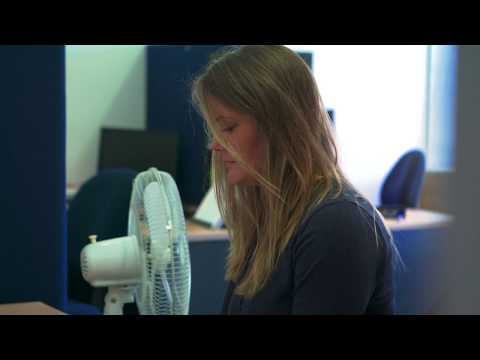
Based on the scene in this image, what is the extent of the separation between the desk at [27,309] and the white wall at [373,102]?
3.21 meters

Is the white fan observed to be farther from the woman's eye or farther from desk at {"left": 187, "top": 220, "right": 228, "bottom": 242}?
desk at {"left": 187, "top": 220, "right": 228, "bottom": 242}

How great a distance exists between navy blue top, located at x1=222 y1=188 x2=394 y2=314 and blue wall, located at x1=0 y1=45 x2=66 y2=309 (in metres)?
0.63

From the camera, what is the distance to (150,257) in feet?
4.50

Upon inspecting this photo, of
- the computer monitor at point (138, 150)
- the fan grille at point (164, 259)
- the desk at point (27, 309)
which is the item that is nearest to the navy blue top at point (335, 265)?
the fan grille at point (164, 259)

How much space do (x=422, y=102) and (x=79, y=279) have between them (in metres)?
3.05

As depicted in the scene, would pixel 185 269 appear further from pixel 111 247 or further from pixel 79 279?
pixel 79 279

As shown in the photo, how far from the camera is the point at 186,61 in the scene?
3.37m

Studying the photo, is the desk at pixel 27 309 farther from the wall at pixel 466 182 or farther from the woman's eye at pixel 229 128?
the wall at pixel 466 182

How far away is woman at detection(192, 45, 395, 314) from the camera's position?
1.02 m

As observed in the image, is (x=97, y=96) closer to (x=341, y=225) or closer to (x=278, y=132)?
(x=278, y=132)

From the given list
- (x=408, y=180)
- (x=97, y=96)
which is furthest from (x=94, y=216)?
(x=408, y=180)

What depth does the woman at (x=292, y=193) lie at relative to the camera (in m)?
1.02

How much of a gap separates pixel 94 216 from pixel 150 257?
3.05 feet
